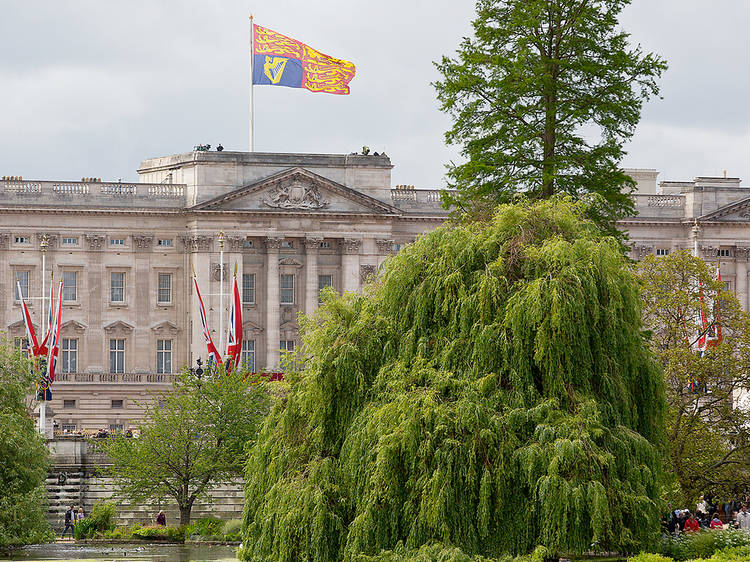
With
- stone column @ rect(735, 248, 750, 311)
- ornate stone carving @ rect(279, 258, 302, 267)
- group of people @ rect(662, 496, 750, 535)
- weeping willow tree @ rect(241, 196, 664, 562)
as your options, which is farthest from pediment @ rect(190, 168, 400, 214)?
weeping willow tree @ rect(241, 196, 664, 562)

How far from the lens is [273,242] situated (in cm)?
10881

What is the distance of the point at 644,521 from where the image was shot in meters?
42.3

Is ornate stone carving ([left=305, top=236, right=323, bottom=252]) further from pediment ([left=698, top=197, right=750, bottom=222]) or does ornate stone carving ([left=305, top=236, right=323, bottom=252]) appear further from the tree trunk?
the tree trunk

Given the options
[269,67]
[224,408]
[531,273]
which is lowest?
[224,408]

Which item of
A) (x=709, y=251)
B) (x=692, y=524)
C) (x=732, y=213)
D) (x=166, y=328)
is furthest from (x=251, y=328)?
(x=692, y=524)

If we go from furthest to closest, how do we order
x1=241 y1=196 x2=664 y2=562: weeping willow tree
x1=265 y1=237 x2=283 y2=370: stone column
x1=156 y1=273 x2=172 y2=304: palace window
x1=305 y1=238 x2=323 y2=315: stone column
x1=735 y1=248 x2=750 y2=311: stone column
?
x1=735 y1=248 x2=750 y2=311: stone column
x1=305 y1=238 x2=323 y2=315: stone column
x1=156 y1=273 x2=172 y2=304: palace window
x1=265 y1=237 x2=283 y2=370: stone column
x1=241 y1=196 x2=664 y2=562: weeping willow tree

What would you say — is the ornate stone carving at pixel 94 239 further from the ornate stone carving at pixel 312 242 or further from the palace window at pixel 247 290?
the ornate stone carving at pixel 312 242

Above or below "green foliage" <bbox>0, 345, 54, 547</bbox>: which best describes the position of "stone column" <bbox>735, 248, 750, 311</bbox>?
above

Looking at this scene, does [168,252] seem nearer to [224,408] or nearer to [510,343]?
[224,408]

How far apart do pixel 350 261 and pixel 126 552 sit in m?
Result: 47.7

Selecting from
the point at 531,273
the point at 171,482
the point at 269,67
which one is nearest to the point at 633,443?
the point at 531,273

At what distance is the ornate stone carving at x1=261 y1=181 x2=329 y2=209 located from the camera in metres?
109

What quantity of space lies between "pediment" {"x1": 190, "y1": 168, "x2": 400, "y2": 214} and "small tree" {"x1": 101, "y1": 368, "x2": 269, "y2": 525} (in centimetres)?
3208

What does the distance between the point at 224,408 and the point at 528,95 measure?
81.5ft
